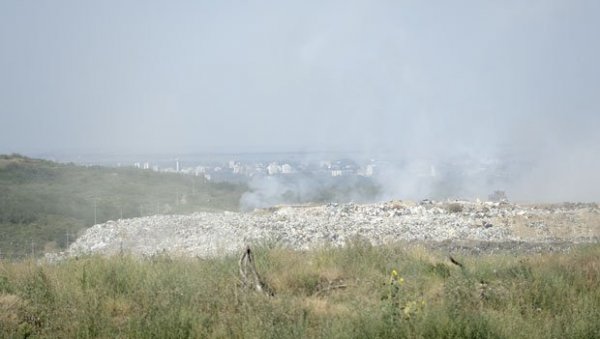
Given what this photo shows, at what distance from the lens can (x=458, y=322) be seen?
5496 mm

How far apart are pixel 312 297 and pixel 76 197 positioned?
1328 inches

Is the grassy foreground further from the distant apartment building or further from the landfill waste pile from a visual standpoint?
the distant apartment building

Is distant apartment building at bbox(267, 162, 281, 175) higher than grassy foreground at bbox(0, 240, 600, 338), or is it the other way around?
grassy foreground at bbox(0, 240, 600, 338)

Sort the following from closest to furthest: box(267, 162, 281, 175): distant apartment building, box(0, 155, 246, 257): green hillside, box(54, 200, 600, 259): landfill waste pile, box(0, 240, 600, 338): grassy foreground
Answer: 1. box(0, 240, 600, 338): grassy foreground
2. box(54, 200, 600, 259): landfill waste pile
3. box(0, 155, 246, 257): green hillside
4. box(267, 162, 281, 175): distant apartment building

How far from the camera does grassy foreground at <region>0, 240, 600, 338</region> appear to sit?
5.62 m

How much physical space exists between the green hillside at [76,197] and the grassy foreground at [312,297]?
50.8 ft

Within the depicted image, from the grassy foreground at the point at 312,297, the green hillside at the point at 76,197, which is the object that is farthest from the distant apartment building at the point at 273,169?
the grassy foreground at the point at 312,297

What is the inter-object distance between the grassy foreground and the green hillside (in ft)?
50.8

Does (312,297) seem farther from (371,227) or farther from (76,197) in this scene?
(76,197)

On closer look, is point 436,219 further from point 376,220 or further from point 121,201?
point 121,201

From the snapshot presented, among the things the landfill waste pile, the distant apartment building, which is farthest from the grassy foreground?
the distant apartment building

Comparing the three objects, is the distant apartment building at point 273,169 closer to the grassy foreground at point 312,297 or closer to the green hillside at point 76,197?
the green hillside at point 76,197

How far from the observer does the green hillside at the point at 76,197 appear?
27281 millimetres

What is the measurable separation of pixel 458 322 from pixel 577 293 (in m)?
2.77
